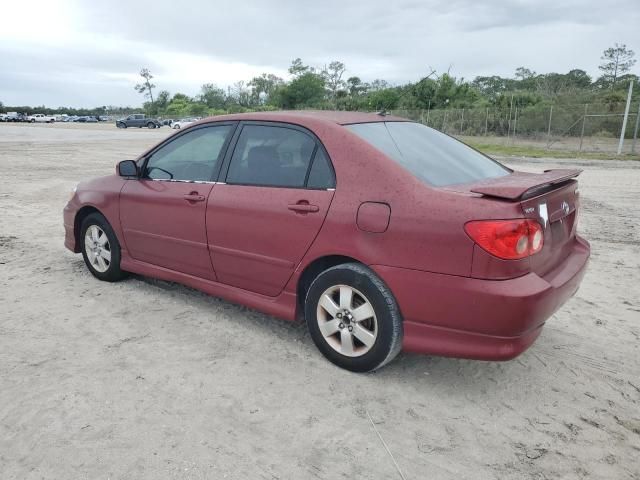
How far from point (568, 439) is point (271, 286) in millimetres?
1918

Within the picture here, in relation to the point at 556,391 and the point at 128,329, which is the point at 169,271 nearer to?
the point at 128,329

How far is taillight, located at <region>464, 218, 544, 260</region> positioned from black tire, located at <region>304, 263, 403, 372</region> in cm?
60

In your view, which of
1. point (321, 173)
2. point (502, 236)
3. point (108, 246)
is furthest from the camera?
point (108, 246)

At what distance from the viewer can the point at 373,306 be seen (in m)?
3.00

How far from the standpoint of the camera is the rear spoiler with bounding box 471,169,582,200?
2664 mm

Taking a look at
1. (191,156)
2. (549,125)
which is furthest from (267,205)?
(549,125)

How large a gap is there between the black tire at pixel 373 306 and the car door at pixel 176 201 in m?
1.11

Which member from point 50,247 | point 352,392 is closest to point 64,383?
point 352,392

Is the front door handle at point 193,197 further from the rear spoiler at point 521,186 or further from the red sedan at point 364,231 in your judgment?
the rear spoiler at point 521,186

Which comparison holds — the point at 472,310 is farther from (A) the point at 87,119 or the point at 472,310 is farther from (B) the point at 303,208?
(A) the point at 87,119

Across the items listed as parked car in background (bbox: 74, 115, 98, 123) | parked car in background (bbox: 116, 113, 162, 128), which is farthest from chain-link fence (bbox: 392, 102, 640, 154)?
parked car in background (bbox: 74, 115, 98, 123)

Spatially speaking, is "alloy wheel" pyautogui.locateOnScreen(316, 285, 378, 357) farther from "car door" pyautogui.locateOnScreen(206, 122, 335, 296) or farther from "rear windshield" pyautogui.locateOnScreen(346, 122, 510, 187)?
"rear windshield" pyautogui.locateOnScreen(346, 122, 510, 187)

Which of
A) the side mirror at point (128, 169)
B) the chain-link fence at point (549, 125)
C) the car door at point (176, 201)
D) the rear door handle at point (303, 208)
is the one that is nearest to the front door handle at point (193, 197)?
the car door at point (176, 201)

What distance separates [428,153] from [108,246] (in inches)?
117
